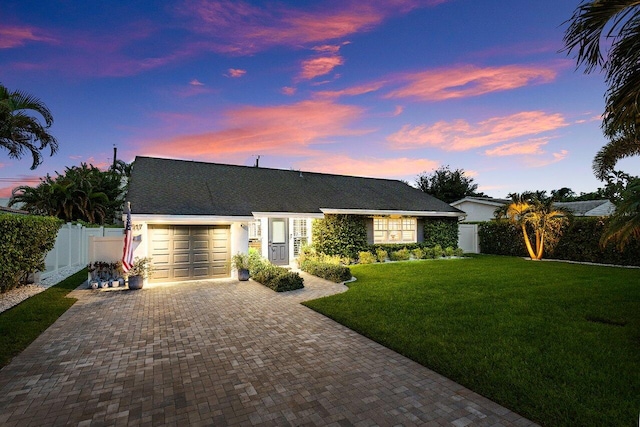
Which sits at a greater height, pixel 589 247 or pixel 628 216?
pixel 628 216

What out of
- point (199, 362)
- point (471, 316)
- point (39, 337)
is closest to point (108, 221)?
point (39, 337)

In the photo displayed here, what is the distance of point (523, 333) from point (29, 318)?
1069 cm

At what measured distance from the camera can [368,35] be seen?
12.0 m

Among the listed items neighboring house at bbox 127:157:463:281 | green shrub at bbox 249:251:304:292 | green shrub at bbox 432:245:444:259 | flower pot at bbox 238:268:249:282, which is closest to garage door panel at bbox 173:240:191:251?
neighboring house at bbox 127:157:463:281

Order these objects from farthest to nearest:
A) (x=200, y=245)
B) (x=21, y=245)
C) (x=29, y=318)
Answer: (x=200, y=245) → (x=21, y=245) → (x=29, y=318)

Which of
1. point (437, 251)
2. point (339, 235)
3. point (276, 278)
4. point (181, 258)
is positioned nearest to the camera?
point (276, 278)

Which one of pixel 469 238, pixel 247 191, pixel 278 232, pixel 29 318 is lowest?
pixel 29 318

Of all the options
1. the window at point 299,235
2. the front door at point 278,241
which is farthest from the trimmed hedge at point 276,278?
the window at point 299,235

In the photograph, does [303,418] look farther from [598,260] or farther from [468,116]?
[598,260]

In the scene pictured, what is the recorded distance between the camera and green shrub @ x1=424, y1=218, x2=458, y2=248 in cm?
1981

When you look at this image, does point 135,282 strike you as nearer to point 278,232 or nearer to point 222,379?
point 278,232

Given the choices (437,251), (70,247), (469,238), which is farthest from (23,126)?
(469,238)

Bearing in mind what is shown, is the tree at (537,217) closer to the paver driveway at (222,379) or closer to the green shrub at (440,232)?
the green shrub at (440,232)

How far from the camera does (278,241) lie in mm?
15703
